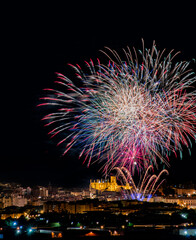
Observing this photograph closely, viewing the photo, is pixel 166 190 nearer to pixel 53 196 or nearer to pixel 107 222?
pixel 53 196

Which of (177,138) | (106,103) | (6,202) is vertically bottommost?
(6,202)

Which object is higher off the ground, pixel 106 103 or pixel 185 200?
pixel 106 103

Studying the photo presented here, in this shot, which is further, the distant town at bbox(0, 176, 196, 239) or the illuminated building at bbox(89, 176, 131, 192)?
the illuminated building at bbox(89, 176, 131, 192)

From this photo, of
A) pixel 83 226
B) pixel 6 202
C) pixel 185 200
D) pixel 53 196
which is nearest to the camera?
pixel 83 226

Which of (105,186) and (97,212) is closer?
(97,212)

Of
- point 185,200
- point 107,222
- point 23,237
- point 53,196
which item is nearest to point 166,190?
point 185,200

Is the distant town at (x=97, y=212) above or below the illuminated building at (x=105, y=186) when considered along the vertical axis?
below

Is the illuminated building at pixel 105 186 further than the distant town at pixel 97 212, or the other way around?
the illuminated building at pixel 105 186

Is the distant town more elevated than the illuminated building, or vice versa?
the illuminated building
